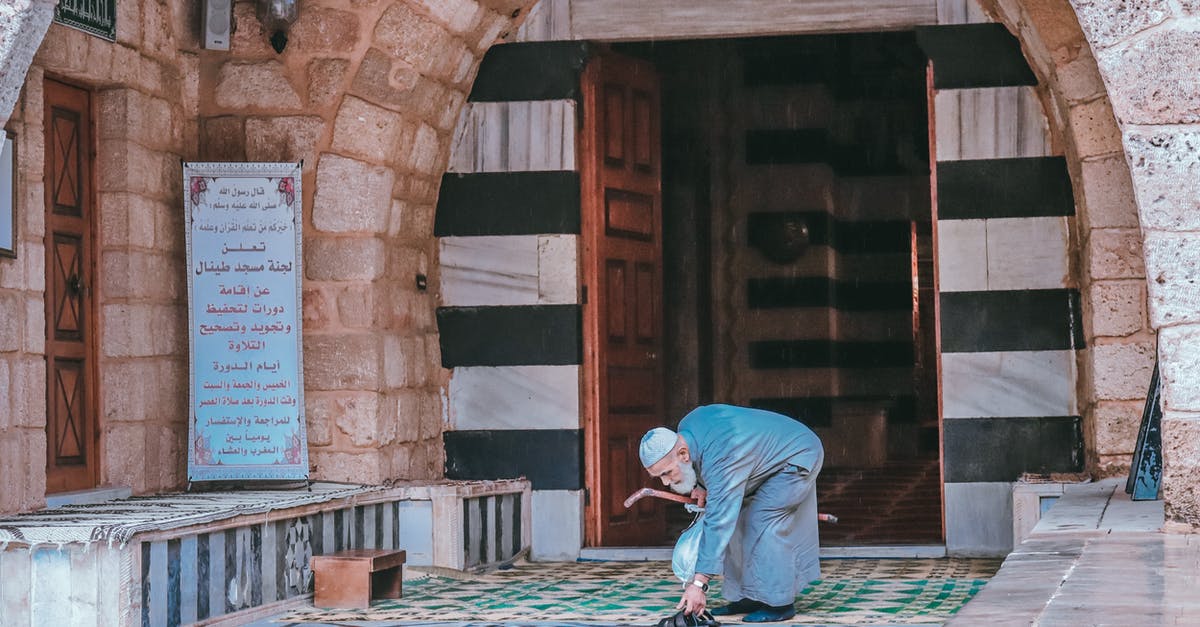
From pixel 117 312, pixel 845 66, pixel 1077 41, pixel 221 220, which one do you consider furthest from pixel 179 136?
pixel 845 66

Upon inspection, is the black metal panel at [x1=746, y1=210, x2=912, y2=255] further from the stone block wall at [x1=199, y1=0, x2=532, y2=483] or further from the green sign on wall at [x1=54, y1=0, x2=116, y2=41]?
the green sign on wall at [x1=54, y1=0, x2=116, y2=41]

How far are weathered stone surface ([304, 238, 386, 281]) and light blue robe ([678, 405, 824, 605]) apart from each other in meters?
2.13

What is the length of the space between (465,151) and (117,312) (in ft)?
6.86

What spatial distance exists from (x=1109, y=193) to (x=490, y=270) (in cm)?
292

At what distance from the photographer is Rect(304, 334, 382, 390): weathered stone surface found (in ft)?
24.1

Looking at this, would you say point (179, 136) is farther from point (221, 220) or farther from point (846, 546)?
point (846, 546)

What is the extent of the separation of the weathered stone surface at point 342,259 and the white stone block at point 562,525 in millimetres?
1466

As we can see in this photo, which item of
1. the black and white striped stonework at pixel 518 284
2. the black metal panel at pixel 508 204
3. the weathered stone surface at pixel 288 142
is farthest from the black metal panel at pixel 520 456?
the weathered stone surface at pixel 288 142

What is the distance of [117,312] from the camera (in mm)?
6641

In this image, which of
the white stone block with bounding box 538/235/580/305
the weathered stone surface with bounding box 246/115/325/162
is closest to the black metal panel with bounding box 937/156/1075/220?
the white stone block with bounding box 538/235/580/305

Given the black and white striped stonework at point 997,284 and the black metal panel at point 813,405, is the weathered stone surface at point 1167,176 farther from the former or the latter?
the black metal panel at point 813,405

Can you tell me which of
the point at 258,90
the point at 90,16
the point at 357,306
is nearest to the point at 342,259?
the point at 357,306

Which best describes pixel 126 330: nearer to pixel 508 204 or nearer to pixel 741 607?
pixel 508 204

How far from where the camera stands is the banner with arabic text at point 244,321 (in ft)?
22.8
